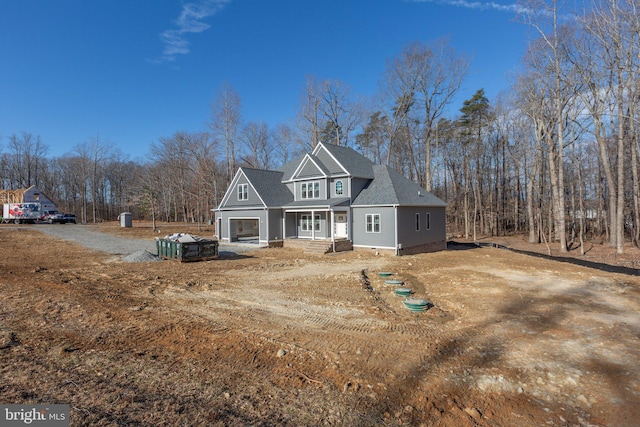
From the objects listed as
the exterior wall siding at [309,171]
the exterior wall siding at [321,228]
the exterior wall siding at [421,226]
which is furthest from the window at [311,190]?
the exterior wall siding at [421,226]

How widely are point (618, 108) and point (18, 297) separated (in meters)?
32.8

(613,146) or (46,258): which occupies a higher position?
(613,146)

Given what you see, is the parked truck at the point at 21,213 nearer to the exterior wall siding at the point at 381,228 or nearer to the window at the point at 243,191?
the window at the point at 243,191

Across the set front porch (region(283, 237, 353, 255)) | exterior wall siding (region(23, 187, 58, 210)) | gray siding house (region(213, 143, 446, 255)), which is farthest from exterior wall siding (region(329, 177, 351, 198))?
exterior wall siding (region(23, 187, 58, 210))

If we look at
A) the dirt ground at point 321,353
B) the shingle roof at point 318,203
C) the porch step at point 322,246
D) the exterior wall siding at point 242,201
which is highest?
the exterior wall siding at point 242,201

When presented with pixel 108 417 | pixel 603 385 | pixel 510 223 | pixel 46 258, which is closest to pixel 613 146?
pixel 510 223

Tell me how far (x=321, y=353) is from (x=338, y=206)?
15533 mm

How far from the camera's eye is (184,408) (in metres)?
3.78

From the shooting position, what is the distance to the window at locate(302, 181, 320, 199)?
2320 cm

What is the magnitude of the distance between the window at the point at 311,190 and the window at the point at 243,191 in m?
4.53

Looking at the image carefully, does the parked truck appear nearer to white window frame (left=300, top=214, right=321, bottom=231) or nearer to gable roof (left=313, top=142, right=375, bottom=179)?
white window frame (left=300, top=214, right=321, bottom=231)

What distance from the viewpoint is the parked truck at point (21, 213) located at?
40.8 meters

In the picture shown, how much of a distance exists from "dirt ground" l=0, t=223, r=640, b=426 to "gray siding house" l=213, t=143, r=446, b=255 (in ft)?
31.1

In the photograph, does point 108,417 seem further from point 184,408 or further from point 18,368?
point 18,368
